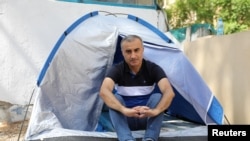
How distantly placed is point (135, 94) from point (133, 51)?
0.41 m

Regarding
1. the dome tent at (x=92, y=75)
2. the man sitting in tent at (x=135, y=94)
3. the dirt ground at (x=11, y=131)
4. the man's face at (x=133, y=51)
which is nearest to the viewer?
the man sitting in tent at (x=135, y=94)

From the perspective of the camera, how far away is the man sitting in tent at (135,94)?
264cm

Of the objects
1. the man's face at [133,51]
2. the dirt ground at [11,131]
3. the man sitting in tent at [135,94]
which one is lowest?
the dirt ground at [11,131]

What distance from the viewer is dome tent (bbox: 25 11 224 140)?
3.20 m

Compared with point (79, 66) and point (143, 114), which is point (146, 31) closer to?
point (79, 66)

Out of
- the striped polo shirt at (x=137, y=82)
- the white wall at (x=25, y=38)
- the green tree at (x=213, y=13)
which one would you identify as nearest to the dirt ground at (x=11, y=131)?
the white wall at (x=25, y=38)

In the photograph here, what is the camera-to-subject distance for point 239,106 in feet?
13.1

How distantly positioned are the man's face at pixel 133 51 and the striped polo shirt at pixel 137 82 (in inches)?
4.3

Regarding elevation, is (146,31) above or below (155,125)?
above

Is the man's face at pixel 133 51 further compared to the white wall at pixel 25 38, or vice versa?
the white wall at pixel 25 38

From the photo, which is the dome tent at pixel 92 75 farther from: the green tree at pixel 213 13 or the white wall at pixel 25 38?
the green tree at pixel 213 13

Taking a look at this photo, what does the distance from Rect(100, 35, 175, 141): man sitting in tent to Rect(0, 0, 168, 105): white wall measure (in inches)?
98.8

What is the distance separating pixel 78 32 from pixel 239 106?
214cm

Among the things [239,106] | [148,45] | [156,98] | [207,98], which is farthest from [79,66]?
[239,106]
